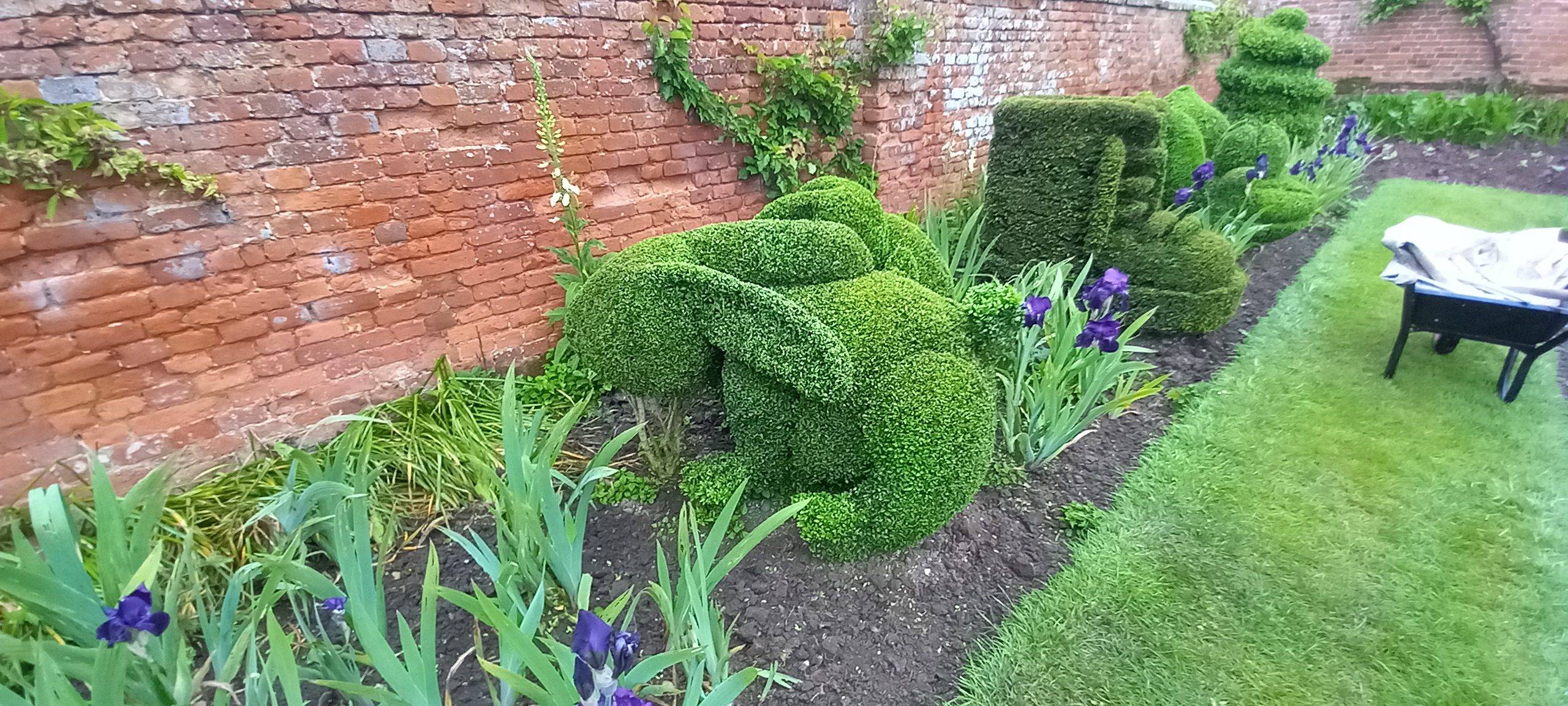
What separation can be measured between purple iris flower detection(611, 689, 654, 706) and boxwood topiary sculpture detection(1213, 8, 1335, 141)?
7.56 metres

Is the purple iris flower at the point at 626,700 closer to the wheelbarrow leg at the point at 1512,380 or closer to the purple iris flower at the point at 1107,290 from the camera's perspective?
the purple iris flower at the point at 1107,290

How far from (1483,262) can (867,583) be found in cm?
399

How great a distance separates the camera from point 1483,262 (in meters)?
3.60

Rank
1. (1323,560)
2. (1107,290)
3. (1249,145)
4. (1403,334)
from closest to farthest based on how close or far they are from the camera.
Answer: (1323,560)
(1107,290)
(1403,334)
(1249,145)

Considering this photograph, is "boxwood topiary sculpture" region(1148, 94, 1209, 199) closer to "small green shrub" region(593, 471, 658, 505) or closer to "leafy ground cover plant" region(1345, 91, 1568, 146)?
"small green shrub" region(593, 471, 658, 505)

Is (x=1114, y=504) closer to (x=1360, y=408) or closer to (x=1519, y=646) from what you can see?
(x=1519, y=646)

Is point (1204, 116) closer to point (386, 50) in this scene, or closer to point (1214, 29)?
point (1214, 29)

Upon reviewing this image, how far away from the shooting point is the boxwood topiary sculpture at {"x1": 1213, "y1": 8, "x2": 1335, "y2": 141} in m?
6.12

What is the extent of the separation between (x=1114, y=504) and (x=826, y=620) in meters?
1.35

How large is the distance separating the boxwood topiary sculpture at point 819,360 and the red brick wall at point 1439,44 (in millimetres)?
11639

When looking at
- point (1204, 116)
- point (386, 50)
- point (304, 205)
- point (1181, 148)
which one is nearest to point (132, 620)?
point (304, 205)

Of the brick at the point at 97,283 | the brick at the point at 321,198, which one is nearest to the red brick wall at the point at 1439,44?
the brick at the point at 321,198

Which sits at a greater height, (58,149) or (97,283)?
(58,149)

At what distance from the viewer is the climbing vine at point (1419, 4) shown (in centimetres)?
950
